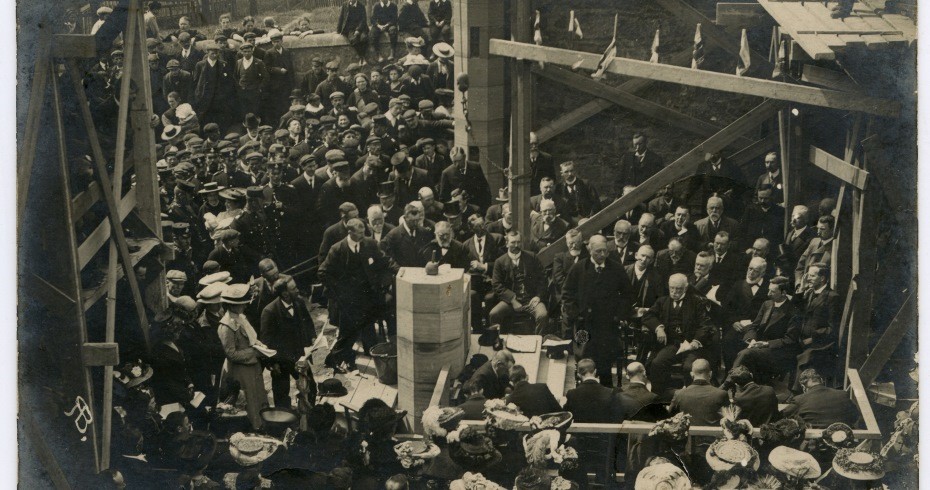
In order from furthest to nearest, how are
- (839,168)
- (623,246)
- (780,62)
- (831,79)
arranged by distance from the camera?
(623,246), (839,168), (780,62), (831,79)

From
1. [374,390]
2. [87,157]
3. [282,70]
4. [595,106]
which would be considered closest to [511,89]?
[595,106]

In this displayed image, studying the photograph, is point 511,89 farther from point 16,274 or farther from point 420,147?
point 16,274

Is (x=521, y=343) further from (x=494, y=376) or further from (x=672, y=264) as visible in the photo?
(x=672, y=264)

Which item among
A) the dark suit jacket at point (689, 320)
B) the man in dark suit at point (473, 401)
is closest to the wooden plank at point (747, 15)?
the dark suit jacket at point (689, 320)

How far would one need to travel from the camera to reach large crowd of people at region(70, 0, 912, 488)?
12.3m

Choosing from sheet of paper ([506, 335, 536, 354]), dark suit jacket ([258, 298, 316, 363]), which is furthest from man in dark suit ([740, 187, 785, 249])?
dark suit jacket ([258, 298, 316, 363])

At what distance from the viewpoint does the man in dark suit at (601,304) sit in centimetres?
1237

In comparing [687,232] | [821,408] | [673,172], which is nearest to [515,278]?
[687,232]

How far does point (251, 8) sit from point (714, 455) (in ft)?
17.1

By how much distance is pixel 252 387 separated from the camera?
12.6 metres

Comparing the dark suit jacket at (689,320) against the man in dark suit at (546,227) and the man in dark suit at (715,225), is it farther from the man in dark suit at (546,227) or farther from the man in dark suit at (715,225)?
the man in dark suit at (546,227)

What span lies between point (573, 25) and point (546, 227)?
1655mm

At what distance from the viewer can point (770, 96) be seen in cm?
1186

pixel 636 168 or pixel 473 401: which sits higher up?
pixel 636 168
